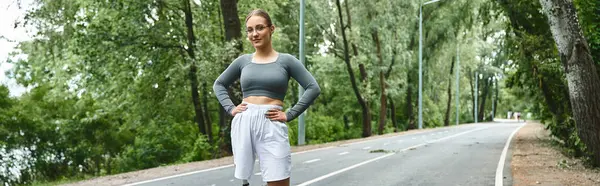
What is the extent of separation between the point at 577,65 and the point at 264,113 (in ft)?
28.5

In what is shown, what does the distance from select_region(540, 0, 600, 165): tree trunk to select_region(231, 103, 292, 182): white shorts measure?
837cm

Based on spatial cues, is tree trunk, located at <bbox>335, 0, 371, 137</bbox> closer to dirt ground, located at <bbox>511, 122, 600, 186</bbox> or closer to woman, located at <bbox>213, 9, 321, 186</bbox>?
dirt ground, located at <bbox>511, 122, 600, 186</bbox>

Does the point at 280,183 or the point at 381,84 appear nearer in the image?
the point at 280,183

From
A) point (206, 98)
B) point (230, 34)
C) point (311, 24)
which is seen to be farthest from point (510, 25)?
point (311, 24)

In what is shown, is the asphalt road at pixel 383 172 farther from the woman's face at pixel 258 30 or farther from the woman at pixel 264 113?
the woman's face at pixel 258 30

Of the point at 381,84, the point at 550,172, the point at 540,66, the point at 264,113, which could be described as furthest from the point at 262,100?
the point at 381,84

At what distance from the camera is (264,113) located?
339 cm

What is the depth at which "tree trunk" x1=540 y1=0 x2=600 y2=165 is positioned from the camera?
10250 mm

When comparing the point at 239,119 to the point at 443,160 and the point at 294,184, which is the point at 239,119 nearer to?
the point at 294,184

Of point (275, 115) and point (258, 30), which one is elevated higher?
point (258, 30)

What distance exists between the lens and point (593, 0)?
474 inches

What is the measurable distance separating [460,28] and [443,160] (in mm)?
22586

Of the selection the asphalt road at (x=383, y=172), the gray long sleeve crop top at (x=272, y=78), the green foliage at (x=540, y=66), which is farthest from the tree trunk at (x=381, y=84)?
the gray long sleeve crop top at (x=272, y=78)

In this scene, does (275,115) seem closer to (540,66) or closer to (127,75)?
(540,66)
